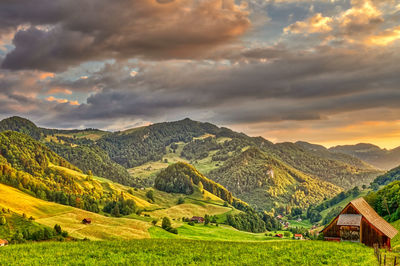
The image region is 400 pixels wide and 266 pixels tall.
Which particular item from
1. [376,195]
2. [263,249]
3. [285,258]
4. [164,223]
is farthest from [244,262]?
[164,223]

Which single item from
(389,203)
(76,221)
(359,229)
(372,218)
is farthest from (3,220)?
(389,203)

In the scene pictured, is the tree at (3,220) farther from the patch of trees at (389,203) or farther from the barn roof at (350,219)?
the patch of trees at (389,203)

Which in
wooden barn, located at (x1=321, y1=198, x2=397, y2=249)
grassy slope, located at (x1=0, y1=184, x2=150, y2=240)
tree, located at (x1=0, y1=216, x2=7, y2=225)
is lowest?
grassy slope, located at (x1=0, y1=184, x2=150, y2=240)

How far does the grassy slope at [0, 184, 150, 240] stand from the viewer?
121 metres

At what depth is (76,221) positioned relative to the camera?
492 feet

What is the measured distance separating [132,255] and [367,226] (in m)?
49.2

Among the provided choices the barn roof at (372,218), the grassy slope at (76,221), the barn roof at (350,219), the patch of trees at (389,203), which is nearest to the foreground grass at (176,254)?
the barn roof at (350,219)

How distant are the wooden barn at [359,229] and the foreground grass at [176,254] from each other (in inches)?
411

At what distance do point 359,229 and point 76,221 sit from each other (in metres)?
125

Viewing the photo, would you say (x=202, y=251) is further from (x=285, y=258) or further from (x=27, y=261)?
(x=27, y=261)

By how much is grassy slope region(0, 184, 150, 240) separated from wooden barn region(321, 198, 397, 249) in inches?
3012

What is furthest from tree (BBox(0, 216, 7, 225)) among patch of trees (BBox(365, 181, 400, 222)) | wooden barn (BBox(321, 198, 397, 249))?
patch of trees (BBox(365, 181, 400, 222))

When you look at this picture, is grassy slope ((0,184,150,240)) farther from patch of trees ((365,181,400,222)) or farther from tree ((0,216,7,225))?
patch of trees ((365,181,400,222))

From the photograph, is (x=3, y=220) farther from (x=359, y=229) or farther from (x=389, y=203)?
(x=389, y=203)
